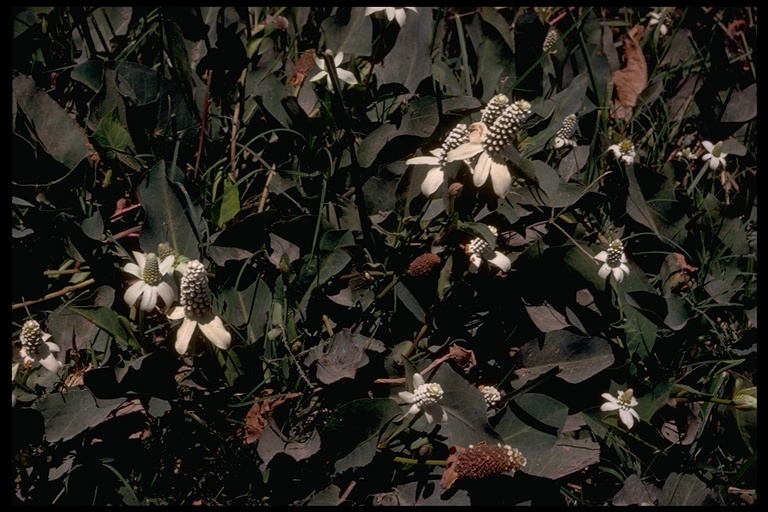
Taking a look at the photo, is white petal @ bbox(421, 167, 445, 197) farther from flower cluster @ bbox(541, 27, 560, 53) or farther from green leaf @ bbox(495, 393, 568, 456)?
flower cluster @ bbox(541, 27, 560, 53)

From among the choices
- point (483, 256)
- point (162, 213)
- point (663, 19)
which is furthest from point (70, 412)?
point (663, 19)

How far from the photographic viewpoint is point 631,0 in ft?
9.12

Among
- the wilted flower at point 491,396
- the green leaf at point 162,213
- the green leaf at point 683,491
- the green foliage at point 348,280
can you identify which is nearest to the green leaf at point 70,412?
the green foliage at point 348,280

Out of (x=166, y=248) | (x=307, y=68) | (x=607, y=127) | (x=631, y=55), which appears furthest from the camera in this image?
(x=631, y=55)

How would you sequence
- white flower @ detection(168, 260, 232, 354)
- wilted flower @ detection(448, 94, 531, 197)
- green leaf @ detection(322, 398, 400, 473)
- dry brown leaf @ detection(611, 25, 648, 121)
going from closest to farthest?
white flower @ detection(168, 260, 232, 354), wilted flower @ detection(448, 94, 531, 197), green leaf @ detection(322, 398, 400, 473), dry brown leaf @ detection(611, 25, 648, 121)

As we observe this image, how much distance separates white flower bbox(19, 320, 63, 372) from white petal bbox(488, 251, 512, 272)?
121cm

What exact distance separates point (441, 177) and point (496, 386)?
65 cm

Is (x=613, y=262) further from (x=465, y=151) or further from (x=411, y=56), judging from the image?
(x=411, y=56)

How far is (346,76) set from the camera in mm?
2061

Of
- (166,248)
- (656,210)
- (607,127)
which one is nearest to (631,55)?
(607,127)

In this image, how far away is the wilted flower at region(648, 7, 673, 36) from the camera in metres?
2.75

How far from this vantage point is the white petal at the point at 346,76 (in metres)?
2.05

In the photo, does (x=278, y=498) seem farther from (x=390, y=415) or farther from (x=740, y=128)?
(x=740, y=128)

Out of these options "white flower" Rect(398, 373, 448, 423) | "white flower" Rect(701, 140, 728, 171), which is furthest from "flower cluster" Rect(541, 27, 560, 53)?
"white flower" Rect(398, 373, 448, 423)
